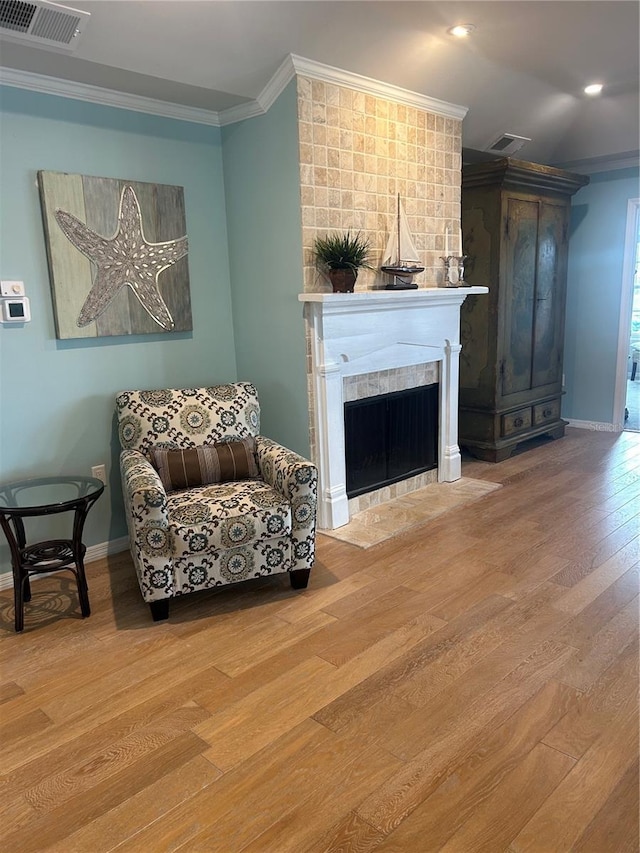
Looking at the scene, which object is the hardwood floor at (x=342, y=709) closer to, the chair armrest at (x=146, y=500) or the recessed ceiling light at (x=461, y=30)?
the chair armrest at (x=146, y=500)

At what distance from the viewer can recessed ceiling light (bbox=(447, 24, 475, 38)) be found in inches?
122

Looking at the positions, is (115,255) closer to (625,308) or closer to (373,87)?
(373,87)

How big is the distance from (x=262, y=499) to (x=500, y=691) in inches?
48.6

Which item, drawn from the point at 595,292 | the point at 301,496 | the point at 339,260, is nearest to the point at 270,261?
the point at 339,260

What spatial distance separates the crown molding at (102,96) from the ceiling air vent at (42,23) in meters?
0.32

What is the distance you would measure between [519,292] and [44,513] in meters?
3.80

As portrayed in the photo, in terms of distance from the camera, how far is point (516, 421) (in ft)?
16.4

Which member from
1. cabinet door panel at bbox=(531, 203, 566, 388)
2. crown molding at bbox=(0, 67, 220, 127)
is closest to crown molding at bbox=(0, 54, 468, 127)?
crown molding at bbox=(0, 67, 220, 127)

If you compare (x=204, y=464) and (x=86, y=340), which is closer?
(x=204, y=464)

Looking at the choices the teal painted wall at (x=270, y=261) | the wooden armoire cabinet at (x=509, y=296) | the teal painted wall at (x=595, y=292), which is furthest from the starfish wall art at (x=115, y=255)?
the teal painted wall at (x=595, y=292)

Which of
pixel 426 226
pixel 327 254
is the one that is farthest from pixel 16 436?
pixel 426 226

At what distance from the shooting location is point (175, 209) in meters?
3.41

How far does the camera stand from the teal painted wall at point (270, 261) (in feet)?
10.8

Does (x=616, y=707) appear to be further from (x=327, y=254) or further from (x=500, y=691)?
(x=327, y=254)
